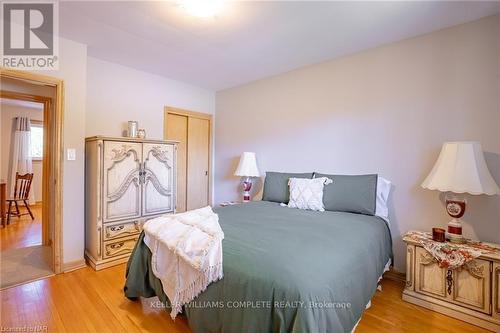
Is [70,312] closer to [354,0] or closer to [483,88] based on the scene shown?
[354,0]

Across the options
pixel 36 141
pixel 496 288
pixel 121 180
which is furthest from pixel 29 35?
pixel 36 141

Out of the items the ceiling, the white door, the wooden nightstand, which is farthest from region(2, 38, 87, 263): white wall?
the wooden nightstand

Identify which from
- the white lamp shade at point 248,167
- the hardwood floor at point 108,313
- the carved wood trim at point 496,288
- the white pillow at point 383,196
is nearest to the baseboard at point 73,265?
the hardwood floor at point 108,313

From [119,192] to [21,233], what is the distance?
2429mm

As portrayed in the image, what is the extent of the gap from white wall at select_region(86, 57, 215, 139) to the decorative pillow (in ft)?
7.22

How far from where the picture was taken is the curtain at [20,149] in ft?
17.3

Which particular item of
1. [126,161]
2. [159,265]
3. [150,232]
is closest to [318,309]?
[159,265]

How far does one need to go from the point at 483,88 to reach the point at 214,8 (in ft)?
7.71

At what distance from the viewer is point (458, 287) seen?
179 cm

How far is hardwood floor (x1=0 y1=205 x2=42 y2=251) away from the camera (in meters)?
3.21

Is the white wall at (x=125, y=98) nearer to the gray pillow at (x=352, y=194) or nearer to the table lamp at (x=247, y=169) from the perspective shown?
the table lamp at (x=247, y=169)

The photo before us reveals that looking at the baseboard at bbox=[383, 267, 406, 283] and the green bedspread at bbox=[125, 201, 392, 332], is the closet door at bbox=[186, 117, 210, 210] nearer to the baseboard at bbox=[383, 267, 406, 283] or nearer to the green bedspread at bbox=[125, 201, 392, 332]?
the green bedspread at bbox=[125, 201, 392, 332]

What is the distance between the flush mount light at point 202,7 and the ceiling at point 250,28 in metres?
0.06

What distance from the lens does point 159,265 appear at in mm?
1689
